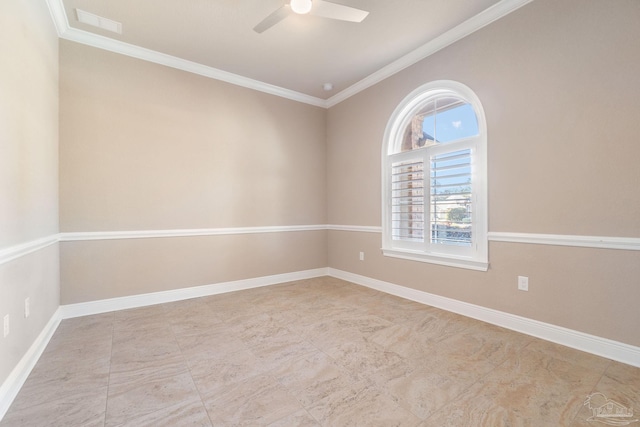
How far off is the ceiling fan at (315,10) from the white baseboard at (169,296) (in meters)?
3.01

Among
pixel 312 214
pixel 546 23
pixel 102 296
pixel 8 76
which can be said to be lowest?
pixel 102 296

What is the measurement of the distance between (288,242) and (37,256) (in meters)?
2.77

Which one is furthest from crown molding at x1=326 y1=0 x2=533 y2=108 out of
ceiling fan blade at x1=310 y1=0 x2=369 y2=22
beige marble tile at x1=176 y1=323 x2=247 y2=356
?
beige marble tile at x1=176 y1=323 x2=247 y2=356

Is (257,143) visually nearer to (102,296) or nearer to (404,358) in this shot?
(102,296)

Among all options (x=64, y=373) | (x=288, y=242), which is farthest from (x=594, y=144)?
(x=64, y=373)

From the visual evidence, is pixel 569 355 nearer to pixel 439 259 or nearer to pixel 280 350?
pixel 439 259

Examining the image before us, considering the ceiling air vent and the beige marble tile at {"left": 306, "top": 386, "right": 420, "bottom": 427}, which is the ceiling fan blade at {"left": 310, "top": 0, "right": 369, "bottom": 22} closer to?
the ceiling air vent

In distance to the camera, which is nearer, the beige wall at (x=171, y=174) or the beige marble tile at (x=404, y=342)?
the beige marble tile at (x=404, y=342)

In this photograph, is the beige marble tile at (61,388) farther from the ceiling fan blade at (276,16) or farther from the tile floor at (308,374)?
the ceiling fan blade at (276,16)

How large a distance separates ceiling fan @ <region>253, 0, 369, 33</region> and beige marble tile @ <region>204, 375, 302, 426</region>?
2.59m

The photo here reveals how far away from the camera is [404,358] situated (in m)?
2.09

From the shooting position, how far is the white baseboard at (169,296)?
289 centimetres

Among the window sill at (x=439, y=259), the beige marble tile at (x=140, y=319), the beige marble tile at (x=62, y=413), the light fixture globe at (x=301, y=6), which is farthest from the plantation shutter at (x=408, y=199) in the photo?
the beige marble tile at (x=62, y=413)

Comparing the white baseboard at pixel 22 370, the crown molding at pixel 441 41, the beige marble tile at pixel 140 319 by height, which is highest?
the crown molding at pixel 441 41
